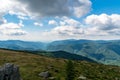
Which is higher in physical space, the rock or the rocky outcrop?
the rocky outcrop

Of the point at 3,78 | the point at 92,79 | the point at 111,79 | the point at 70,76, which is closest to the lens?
the point at 3,78

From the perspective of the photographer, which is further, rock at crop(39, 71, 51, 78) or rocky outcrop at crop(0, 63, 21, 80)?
rock at crop(39, 71, 51, 78)

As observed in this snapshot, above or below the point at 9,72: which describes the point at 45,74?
below

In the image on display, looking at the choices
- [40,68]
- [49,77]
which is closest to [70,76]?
[49,77]

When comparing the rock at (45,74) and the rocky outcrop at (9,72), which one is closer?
the rocky outcrop at (9,72)

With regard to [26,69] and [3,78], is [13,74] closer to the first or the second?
[3,78]

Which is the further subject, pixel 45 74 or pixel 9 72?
pixel 45 74

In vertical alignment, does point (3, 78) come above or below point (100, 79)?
above

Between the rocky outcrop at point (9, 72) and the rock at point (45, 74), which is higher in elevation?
the rocky outcrop at point (9, 72)
